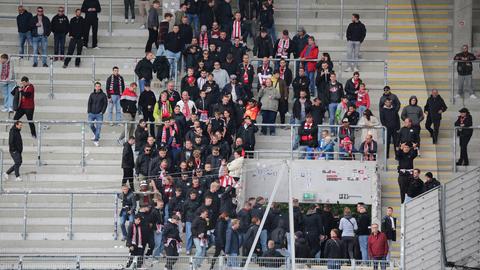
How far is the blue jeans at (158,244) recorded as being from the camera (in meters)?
43.1

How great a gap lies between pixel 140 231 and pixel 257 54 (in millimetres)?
9323

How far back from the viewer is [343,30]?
53344mm

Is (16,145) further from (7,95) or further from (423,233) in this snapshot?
(423,233)

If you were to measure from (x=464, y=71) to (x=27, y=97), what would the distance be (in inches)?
431

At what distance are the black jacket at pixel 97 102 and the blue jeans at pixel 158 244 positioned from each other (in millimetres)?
5805

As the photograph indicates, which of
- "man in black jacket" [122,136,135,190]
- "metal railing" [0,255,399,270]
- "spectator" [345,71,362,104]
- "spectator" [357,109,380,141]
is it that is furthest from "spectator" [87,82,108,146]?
"metal railing" [0,255,399,270]

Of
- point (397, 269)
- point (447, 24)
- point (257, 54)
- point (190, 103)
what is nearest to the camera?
point (397, 269)

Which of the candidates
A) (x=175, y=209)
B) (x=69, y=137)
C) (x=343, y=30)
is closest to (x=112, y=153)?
(x=69, y=137)

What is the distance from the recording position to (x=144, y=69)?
49406 mm

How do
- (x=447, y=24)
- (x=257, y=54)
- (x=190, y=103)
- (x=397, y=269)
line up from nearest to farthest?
1. (x=397, y=269)
2. (x=447, y=24)
3. (x=190, y=103)
4. (x=257, y=54)

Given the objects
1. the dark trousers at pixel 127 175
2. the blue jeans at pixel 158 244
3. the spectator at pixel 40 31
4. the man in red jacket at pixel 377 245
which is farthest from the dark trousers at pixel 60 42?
the man in red jacket at pixel 377 245

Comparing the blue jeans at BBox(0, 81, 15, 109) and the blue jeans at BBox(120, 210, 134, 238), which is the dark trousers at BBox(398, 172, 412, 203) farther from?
the blue jeans at BBox(0, 81, 15, 109)

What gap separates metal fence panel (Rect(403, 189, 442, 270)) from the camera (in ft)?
135

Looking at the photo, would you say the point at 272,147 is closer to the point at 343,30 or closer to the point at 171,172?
the point at 171,172
